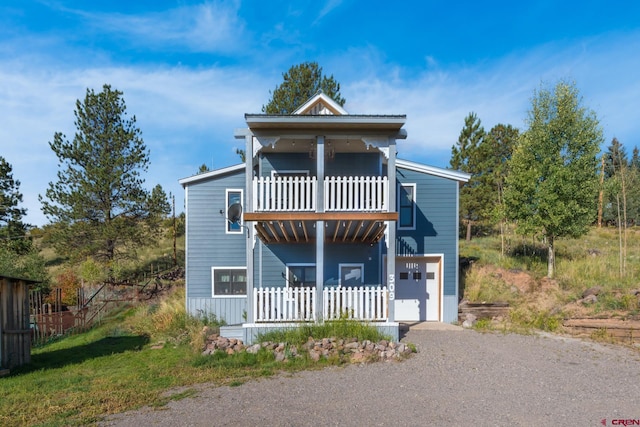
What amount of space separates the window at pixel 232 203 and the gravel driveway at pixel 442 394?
705 cm

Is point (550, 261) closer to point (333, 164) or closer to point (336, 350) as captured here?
point (333, 164)

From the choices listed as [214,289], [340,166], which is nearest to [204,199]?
[214,289]

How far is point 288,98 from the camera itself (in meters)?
25.3

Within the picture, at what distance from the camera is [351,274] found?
14.3m

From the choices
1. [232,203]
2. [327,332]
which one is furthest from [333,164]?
[327,332]

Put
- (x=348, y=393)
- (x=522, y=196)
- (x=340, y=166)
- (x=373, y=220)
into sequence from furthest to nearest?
(x=522, y=196) < (x=340, y=166) < (x=373, y=220) < (x=348, y=393)

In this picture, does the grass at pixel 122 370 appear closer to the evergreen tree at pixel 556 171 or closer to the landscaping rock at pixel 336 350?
the landscaping rock at pixel 336 350

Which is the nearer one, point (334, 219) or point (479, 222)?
point (334, 219)

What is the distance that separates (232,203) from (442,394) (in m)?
9.83

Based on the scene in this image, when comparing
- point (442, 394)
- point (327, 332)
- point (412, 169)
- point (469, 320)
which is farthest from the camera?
point (412, 169)

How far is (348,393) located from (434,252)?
26.8 ft

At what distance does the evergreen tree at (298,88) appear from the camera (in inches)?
994

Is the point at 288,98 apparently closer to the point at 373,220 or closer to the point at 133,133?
the point at 133,133

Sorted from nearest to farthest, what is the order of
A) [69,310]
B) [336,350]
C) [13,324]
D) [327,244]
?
1. [336,350]
2. [13,324]
3. [327,244]
4. [69,310]
